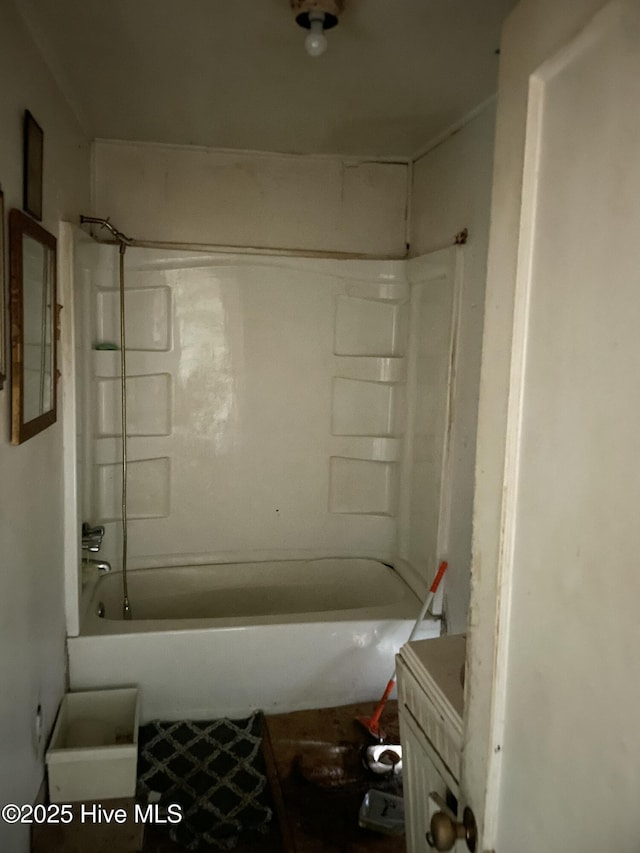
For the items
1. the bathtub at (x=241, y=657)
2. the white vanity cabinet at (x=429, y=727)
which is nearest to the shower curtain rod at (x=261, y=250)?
the bathtub at (x=241, y=657)

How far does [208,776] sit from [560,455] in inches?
69.8

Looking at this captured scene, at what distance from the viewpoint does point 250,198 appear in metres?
2.63

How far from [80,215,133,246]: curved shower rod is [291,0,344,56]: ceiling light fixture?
104 cm

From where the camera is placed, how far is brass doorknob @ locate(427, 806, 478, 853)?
0.81 m

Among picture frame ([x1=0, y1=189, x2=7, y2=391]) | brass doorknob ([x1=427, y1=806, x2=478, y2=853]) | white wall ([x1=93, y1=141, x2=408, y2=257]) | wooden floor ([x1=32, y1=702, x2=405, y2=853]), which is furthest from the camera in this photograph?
white wall ([x1=93, y1=141, x2=408, y2=257])

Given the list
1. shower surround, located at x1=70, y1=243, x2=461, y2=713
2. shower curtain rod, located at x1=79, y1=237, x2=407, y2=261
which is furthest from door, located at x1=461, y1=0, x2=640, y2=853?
shower curtain rod, located at x1=79, y1=237, x2=407, y2=261

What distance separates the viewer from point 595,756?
608 mm

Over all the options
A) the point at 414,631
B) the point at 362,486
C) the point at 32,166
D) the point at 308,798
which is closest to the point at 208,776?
the point at 308,798

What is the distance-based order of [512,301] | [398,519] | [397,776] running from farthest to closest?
[398,519] → [397,776] → [512,301]

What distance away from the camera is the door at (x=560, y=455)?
58cm

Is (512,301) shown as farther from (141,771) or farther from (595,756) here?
(141,771)

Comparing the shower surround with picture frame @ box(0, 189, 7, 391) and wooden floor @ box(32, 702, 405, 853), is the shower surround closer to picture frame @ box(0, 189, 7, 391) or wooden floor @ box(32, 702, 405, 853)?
wooden floor @ box(32, 702, 405, 853)

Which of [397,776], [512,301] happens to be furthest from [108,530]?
[512,301]

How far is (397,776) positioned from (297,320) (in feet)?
5.79
